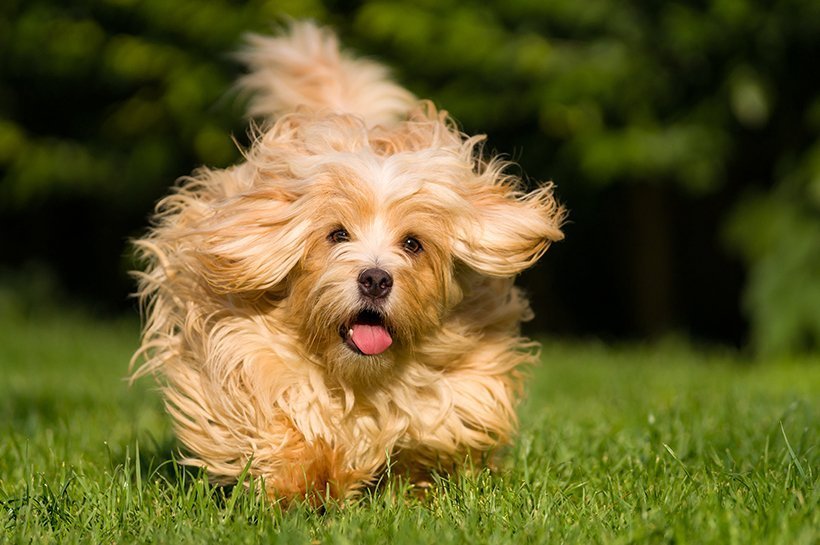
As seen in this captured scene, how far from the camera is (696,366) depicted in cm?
783

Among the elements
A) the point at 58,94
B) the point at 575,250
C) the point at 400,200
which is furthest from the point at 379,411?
the point at 575,250

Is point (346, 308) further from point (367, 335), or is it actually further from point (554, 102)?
point (554, 102)

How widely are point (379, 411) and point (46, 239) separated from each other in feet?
36.2

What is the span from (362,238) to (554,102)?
223 inches

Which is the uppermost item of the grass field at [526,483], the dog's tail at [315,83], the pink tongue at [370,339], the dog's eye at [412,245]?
the dog's tail at [315,83]

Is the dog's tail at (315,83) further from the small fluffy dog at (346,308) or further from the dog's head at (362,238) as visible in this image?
the dog's head at (362,238)

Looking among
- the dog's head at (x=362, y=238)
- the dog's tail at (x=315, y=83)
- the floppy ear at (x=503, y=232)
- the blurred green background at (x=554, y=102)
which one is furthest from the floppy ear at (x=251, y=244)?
the blurred green background at (x=554, y=102)

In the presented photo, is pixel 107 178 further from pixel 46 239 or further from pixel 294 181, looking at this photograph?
pixel 294 181

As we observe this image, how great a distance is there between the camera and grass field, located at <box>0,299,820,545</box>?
113 inches

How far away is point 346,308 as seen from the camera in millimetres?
3418

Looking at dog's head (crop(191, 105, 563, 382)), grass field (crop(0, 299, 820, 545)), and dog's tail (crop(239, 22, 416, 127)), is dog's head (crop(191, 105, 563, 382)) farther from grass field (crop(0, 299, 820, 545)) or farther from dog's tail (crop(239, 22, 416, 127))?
dog's tail (crop(239, 22, 416, 127))

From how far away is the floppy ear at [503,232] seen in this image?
3.75 meters

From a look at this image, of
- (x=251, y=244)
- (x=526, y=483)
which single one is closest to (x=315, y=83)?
(x=251, y=244)

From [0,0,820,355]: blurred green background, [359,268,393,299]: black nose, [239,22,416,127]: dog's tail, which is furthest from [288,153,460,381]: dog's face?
[0,0,820,355]: blurred green background
